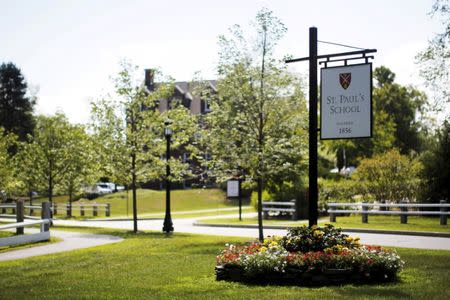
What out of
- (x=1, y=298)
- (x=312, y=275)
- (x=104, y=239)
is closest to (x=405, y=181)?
(x=104, y=239)

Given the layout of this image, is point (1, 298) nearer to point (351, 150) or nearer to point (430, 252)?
point (430, 252)

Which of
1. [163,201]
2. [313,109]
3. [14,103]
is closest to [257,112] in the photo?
[313,109]

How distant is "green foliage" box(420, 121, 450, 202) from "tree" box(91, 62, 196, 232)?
1250 centimetres

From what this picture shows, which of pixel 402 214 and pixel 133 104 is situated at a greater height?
pixel 133 104

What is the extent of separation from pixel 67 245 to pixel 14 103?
66323mm

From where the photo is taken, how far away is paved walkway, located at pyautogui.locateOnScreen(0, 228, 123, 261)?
17.5m

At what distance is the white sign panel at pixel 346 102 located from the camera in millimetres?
12062

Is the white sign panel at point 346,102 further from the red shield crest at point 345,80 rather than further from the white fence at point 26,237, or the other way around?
the white fence at point 26,237

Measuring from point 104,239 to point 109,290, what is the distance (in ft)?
39.8

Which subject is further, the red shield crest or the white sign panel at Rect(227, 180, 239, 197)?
the white sign panel at Rect(227, 180, 239, 197)

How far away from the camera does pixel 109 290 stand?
1043 centimetres

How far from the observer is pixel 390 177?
1286 inches

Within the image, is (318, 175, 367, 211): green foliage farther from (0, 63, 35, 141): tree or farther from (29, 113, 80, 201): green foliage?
(0, 63, 35, 141): tree

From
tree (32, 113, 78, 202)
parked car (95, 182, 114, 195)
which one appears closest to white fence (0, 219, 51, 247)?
tree (32, 113, 78, 202)
